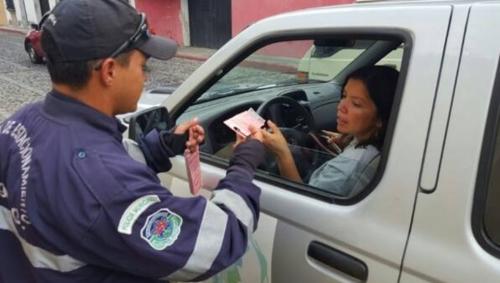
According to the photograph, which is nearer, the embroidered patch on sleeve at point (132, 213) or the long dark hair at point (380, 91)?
the embroidered patch on sleeve at point (132, 213)

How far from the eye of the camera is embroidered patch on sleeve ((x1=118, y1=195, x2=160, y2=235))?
3.53ft

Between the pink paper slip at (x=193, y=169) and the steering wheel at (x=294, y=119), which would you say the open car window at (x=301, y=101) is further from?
the pink paper slip at (x=193, y=169)

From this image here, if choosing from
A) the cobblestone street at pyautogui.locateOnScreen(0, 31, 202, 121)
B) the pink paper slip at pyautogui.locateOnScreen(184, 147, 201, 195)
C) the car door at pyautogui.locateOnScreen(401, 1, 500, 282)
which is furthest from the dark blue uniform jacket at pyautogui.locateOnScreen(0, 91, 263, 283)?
the cobblestone street at pyautogui.locateOnScreen(0, 31, 202, 121)

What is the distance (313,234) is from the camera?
1449 mm

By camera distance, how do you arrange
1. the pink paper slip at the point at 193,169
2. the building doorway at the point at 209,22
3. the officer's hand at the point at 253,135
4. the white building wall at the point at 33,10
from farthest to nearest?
the white building wall at the point at 33,10 → the building doorway at the point at 209,22 → the pink paper slip at the point at 193,169 → the officer's hand at the point at 253,135

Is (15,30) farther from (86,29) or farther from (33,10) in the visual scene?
(86,29)

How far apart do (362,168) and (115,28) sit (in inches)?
33.9

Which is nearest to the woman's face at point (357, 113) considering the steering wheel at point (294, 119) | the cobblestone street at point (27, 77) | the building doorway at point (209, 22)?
the steering wheel at point (294, 119)

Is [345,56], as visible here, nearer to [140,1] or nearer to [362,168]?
[362,168]

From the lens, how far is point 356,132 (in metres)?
1.74

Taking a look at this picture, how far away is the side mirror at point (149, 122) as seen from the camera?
1867 mm

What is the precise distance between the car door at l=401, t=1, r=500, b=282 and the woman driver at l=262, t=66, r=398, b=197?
14.8 inches

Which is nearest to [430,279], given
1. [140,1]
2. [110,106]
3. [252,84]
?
[110,106]

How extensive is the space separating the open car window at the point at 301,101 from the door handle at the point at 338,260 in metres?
0.16
